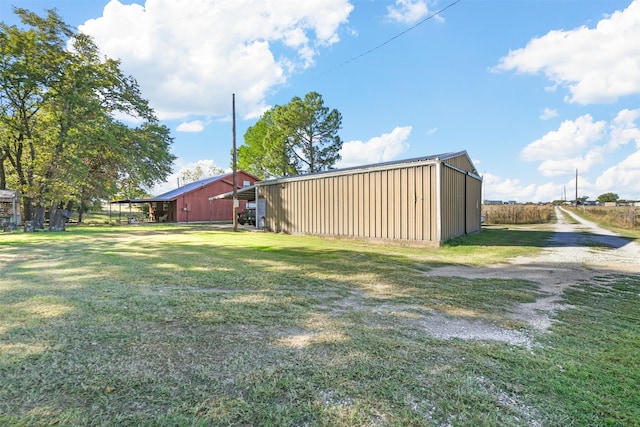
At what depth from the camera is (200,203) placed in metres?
26.6

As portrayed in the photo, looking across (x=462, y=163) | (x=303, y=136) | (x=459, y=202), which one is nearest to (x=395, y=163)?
(x=459, y=202)

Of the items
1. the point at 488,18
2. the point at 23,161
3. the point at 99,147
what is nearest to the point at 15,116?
the point at 23,161

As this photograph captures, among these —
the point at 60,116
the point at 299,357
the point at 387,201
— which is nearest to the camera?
the point at 299,357

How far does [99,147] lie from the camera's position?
18078 millimetres

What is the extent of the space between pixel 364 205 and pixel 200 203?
18916mm

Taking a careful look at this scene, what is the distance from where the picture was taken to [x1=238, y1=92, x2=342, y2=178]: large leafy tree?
82.6 ft

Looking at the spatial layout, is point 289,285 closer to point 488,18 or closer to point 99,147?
point 488,18

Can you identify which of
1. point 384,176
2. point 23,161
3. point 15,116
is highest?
point 15,116

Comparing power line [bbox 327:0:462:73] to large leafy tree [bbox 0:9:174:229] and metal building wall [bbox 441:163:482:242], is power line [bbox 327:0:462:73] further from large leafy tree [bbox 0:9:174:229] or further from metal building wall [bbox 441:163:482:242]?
large leafy tree [bbox 0:9:174:229]

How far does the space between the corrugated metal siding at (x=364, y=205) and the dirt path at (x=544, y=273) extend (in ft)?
10.8

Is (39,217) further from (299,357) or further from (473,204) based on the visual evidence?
(473,204)

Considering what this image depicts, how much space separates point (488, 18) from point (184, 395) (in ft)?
37.6

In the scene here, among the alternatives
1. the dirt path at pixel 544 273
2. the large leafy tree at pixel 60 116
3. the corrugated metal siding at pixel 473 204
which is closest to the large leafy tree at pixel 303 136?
the large leafy tree at pixel 60 116

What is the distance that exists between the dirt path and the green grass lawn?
6.1 inches
